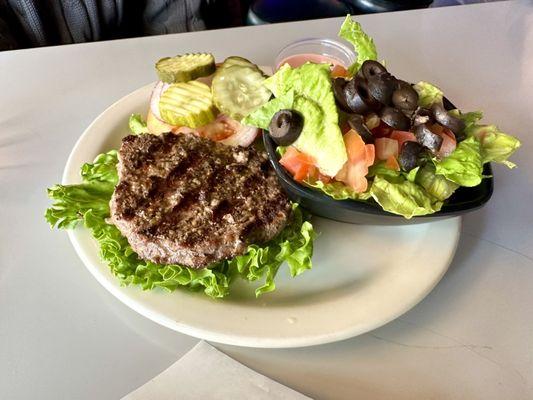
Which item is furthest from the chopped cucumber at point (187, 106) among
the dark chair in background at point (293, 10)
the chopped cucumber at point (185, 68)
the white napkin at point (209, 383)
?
the dark chair in background at point (293, 10)

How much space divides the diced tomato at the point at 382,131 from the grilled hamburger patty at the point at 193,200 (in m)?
0.32

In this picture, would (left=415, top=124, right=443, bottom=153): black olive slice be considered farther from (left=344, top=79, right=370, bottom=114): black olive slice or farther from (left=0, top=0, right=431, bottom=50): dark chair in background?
(left=0, top=0, right=431, bottom=50): dark chair in background

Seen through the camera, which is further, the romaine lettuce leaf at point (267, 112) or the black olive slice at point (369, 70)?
the romaine lettuce leaf at point (267, 112)

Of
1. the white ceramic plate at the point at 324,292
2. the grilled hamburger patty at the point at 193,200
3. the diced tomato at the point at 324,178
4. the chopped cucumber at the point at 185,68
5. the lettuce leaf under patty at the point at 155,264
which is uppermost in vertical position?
the chopped cucumber at the point at 185,68

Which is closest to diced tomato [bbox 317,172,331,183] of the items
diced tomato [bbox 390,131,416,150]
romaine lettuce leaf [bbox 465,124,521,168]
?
diced tomato [bbox 390,131,416,150]

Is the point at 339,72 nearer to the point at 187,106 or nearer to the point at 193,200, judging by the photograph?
the point at 187,106

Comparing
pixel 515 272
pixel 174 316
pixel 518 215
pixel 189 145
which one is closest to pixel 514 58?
pixel 518 215

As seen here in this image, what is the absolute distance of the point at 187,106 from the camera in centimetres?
178

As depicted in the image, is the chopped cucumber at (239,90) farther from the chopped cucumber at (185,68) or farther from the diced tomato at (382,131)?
the diced tomato at (382,131)

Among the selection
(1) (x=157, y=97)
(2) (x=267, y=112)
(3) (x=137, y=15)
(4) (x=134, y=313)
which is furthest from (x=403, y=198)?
(3) (x=137, y=15)

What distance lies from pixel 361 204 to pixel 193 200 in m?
0.46

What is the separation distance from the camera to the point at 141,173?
155 centimetres

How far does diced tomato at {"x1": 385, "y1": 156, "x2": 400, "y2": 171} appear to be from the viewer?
1.52 m

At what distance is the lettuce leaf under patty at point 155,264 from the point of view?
1390mm
